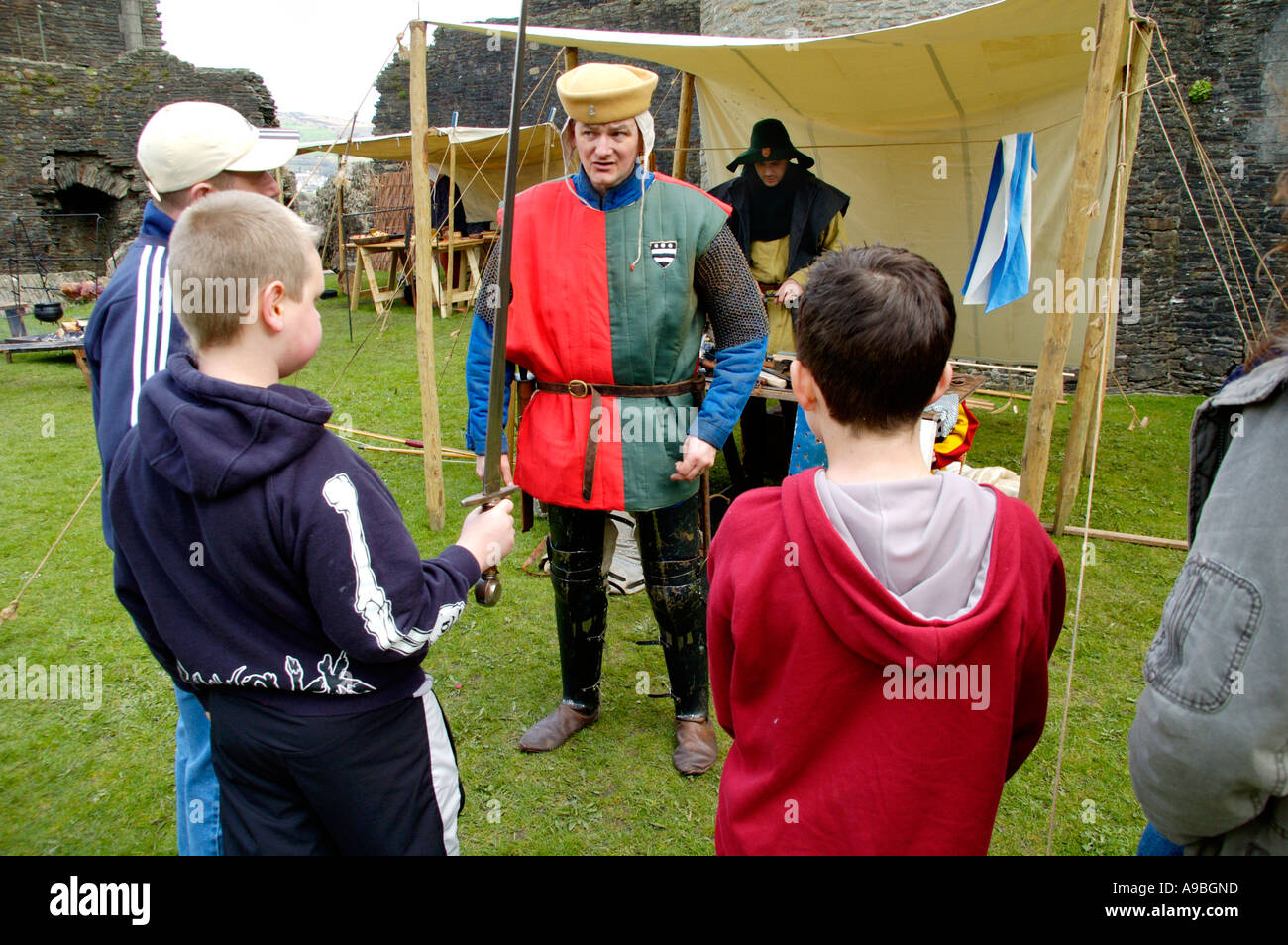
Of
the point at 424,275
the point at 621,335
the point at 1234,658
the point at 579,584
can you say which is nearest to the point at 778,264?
the point at 424,275

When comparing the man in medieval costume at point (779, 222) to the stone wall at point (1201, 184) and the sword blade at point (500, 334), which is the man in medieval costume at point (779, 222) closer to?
the sword blade at point (500, 334)

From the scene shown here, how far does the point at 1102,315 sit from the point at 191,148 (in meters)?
4.02

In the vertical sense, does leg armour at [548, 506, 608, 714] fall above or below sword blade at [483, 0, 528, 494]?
below

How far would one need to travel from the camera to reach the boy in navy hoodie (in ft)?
3.65

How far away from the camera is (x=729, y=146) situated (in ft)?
21.1

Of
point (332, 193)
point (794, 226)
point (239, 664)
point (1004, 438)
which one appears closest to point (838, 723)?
point (239, 664)

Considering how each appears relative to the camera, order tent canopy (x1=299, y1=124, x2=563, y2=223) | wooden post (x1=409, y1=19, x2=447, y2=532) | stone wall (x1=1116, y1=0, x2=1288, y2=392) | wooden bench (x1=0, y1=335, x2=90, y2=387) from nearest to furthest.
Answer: wooden post (x1=409, y1=19, x2=447, y2=532)
stone wall (x1=1116, y1=0, x2=1288, y2=392)
wooden bench (x1=0, y1=335, x2=90, y2=387)
tent canopy (x1=299, y1=124, x2=563, y2=223)

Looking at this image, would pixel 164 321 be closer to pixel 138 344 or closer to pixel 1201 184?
pixel 138 344

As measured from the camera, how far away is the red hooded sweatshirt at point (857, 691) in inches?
41.0

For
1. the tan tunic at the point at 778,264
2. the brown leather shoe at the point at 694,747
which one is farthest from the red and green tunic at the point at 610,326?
the tan tunic at the point at 778,264

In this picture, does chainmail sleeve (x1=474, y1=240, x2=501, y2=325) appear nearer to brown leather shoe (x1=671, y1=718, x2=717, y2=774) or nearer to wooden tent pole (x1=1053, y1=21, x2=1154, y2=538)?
brown leather shoe (x1=671, y1=718, x2=717, y2=774)

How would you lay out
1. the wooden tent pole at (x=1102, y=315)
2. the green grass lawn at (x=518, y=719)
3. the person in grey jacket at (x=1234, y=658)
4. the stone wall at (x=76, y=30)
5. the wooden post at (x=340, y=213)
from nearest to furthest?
1. the person in grey jacket at (x=1234, y=658)
2. the green grass lawn at (x=518, y=719)
3. the wooden tent pole at (x=1102, y=315)
4. the wooden post at (x=340, y=213)
5. the stone wall at (x=76, y=30)

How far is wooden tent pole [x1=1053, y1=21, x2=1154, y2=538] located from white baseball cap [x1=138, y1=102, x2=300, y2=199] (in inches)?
129

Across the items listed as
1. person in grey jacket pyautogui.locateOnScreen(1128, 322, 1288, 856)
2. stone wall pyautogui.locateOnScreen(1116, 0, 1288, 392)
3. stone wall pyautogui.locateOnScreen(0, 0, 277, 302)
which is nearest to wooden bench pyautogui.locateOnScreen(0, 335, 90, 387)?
stone wall pyautogui.locateOnScreen(0, 0, 277, 302)
